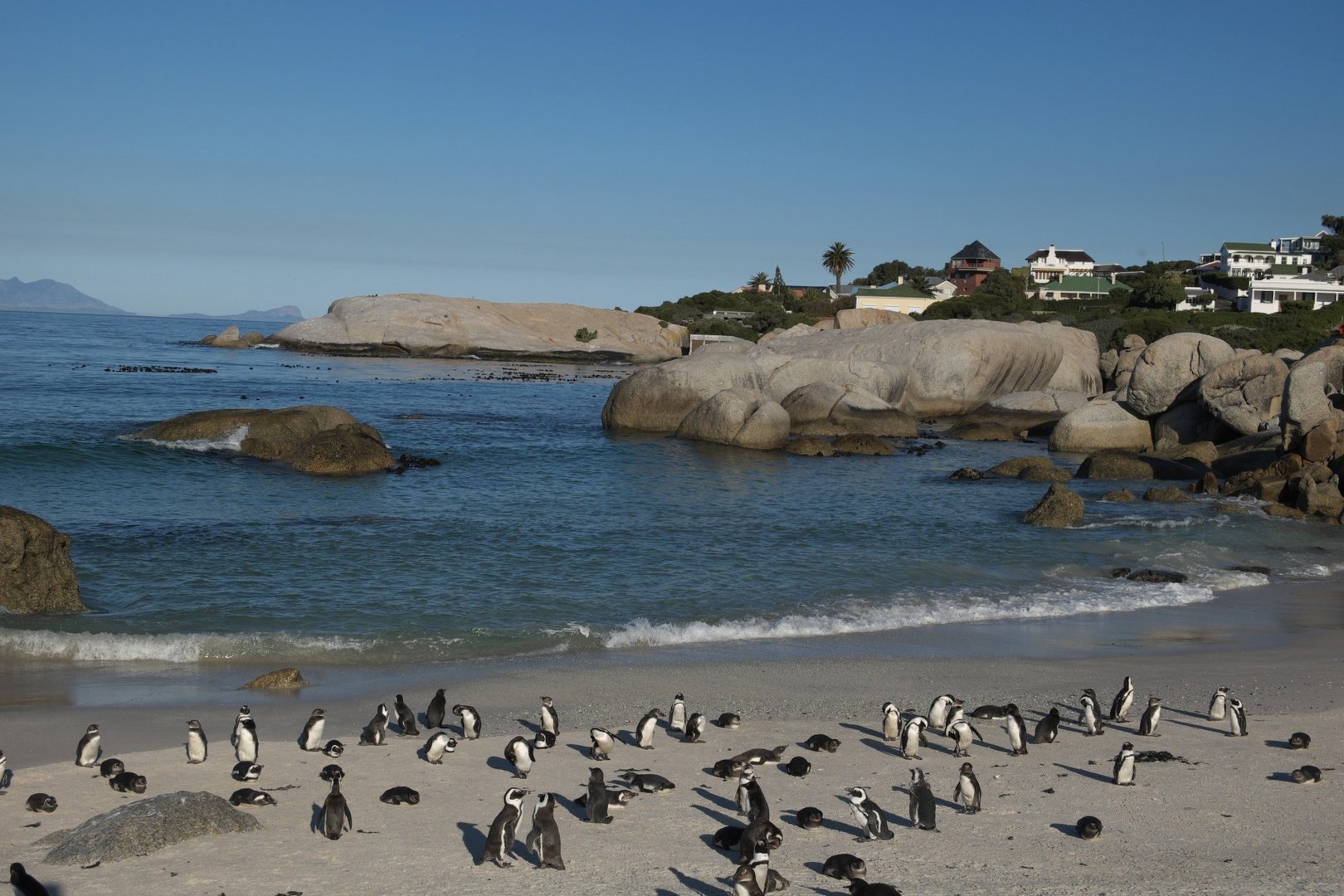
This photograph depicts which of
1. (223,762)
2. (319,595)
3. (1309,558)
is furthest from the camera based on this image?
(1309,558)

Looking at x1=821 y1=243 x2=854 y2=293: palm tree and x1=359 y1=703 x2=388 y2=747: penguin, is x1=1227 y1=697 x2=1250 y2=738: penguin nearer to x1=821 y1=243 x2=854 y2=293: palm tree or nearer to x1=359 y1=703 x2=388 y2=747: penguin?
x1=359 y1=703 x2=388 y2=747: penguin

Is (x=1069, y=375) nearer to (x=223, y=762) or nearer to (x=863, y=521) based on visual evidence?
(x=863, y=521)

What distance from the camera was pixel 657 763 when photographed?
11.1m

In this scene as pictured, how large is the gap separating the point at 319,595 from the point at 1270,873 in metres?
13.4

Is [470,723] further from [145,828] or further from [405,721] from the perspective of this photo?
[145,828]

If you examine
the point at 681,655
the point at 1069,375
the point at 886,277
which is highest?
the point at 886,277

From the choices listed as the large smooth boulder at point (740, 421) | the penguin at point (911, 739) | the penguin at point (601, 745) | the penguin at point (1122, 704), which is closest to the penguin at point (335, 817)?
the penguin at point (601, 745)

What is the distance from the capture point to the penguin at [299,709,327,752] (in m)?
10.9

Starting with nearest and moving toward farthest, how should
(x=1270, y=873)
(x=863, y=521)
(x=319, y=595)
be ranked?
1. (x=1270, y=873)
2. (x=319, y=595)
3. (x=863, y=521)

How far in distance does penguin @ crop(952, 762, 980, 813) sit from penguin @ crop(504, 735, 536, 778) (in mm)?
3751

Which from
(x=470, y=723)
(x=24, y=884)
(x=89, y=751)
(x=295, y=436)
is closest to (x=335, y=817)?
(x=24, y=884)

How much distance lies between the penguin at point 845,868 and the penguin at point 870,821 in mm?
666

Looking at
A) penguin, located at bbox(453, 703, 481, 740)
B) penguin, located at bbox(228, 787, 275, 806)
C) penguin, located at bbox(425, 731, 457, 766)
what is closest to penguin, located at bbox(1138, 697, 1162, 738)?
penguin, located at bbox(453, 703, 481, 740)

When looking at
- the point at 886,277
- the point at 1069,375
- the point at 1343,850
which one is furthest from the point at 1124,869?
the point at 886,277
